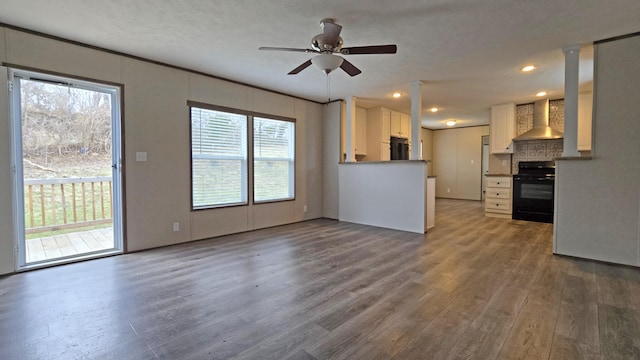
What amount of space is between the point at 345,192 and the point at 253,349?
14.5 feet

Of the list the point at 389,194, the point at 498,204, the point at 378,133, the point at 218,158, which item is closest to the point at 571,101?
the point at 389,194

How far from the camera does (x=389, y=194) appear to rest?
17.4 ft

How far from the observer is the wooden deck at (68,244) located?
3.40m

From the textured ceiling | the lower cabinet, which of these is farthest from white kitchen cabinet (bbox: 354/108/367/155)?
the lower cabinet

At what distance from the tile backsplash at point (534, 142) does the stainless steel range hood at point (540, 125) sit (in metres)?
0.12

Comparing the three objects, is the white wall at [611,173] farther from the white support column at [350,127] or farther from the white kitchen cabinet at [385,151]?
the white kitchen cabinet at [385,151]

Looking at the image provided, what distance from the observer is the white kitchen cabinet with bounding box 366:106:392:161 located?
6.75m

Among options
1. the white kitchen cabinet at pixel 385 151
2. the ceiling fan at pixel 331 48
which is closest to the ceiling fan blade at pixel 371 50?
the ceiling fan at pixel 331 48

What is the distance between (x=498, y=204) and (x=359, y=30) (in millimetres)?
5191

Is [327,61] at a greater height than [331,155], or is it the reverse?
[327,61]

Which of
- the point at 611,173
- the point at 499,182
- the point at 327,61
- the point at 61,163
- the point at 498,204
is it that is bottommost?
the point at 498,204

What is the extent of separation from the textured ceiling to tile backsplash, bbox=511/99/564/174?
5.38ft

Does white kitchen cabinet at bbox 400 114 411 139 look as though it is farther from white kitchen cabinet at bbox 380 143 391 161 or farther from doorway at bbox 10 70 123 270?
doorway at bbox 10 70 123 270

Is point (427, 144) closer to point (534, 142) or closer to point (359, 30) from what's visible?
point (534, 142)
